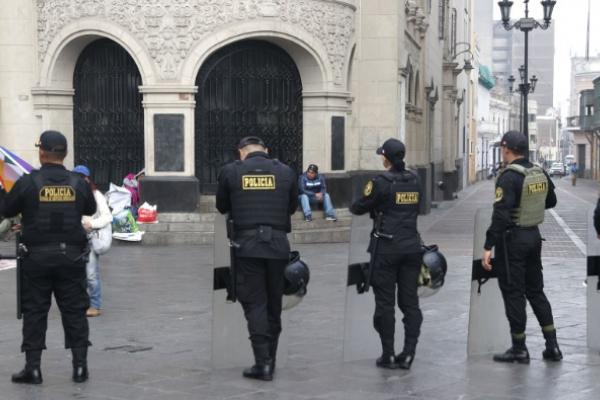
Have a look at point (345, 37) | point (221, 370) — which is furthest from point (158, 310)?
point (345, 37)

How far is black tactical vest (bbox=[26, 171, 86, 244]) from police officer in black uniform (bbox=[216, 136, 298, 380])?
112 centimetres

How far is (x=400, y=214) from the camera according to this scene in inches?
345

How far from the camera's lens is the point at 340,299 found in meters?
13.3

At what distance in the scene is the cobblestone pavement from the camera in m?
8.10

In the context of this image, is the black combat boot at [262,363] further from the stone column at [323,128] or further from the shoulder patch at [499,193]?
the stone column at [323,128]

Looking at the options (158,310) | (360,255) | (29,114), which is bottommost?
(158,310)

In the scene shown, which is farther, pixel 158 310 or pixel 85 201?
pixel 158 310

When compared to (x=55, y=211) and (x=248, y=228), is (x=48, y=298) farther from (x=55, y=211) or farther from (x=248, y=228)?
(x=248, y=228)

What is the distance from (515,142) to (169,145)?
1294 centimetres

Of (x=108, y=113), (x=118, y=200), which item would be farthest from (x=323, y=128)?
(x=118, y=200)

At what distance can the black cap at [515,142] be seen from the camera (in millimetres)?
8938

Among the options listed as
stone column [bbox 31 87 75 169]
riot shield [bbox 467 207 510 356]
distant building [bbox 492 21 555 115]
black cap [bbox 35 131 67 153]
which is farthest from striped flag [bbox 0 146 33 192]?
→ distant building [bbox 492 21 555 115]

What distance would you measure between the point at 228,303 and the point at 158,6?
13313mm

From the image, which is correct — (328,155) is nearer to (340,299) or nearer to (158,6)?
(158,6)
